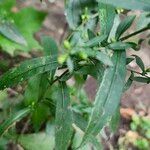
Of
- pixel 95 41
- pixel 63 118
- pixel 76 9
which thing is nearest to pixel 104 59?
pixel 95 41

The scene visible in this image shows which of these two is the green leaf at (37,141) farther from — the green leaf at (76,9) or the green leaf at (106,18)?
the green leaf at (106,18)

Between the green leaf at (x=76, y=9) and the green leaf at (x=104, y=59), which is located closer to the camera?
the green leaf at (x=104, y=59)

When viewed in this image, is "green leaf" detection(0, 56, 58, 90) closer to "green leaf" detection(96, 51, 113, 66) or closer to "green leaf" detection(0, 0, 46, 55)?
"green leaf" detection(96, 51, 113, 66)

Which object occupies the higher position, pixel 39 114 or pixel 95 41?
pixel 95 41

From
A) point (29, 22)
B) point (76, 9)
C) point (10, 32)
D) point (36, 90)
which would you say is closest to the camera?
point (76, 9)

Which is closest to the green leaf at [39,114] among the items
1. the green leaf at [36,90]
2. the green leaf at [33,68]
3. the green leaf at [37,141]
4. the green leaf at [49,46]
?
the green leaf at [36,90]

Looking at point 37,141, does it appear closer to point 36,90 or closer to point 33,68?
point 36,90

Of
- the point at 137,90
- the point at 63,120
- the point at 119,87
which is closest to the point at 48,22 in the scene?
the point at 137,90

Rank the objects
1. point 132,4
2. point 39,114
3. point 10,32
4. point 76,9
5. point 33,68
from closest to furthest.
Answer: point 132,4, point 33,68, point 76,9, point 39,114, point 10,32

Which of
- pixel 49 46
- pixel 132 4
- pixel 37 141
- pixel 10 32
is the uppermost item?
pixel 132 4
